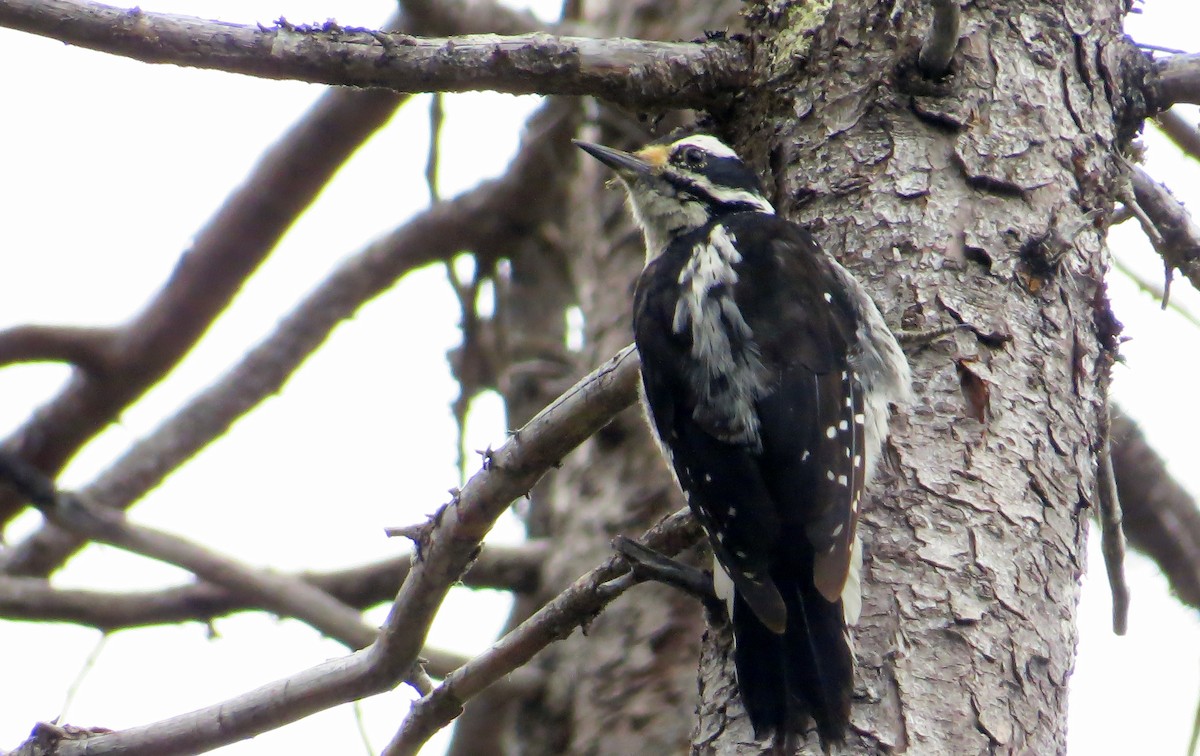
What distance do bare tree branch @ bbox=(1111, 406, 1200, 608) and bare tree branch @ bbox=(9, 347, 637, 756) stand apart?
2.33m

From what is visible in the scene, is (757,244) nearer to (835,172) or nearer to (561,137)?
(835,172)

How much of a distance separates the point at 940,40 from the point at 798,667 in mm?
1387

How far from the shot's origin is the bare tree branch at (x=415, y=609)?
2.46 m

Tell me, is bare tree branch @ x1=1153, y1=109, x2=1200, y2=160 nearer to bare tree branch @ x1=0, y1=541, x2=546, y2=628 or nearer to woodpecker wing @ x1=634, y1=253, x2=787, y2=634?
woodpecker wing @ x1=634, y1=253, x2=787, y2=634

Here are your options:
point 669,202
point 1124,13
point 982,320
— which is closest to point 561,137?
point 669,202

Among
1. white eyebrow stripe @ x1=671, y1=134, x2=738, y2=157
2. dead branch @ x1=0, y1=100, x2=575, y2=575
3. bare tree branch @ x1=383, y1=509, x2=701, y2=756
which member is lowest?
bare tree branch @ x1=383, y1=509, x2=701, y2=756

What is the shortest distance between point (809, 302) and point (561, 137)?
3.01m

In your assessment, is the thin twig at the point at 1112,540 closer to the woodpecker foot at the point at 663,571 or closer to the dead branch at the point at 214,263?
the woodpecker foot at the point at 663,571

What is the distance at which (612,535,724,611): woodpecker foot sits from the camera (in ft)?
8.42

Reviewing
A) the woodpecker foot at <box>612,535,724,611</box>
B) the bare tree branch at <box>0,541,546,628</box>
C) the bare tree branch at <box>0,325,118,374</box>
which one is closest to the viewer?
the woodpecker foot at <box>612,535,724,611</box>

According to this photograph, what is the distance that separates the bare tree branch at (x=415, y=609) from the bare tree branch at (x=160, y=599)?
178 cm

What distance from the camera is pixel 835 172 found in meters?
2.99

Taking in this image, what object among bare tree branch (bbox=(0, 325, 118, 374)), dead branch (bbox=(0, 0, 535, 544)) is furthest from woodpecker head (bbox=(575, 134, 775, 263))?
bare tree branch (bbox=(0, 325, 118, 374))

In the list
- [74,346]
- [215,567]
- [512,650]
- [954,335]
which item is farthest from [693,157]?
[74,346]
